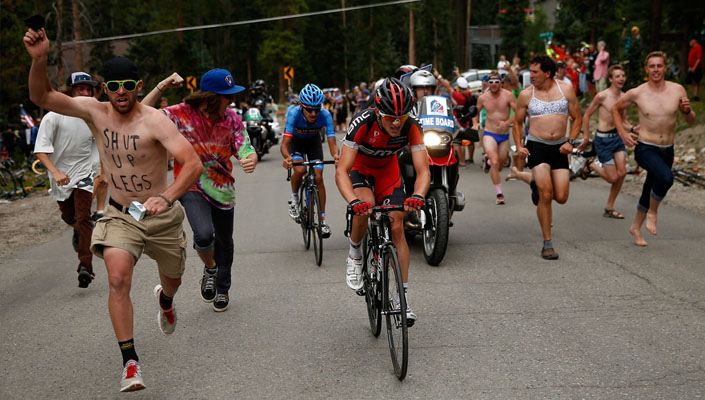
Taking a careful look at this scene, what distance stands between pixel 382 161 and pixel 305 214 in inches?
123

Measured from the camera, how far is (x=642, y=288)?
6582 mm

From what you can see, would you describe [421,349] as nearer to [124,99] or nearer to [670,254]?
[124,99]

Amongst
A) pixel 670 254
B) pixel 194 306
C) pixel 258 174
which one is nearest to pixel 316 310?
pixel 194 306

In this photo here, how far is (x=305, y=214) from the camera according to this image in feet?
28.5

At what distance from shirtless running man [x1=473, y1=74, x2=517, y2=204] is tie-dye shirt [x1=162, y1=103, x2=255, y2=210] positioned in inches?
275

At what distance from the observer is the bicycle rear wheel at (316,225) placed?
7.97 m

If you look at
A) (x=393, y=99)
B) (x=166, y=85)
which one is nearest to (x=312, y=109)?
(x=166, y=85)

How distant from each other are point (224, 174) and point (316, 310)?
1.39m

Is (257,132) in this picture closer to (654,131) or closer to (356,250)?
(654,131)

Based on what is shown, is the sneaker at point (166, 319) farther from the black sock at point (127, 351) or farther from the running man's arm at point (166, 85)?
the running man's arm at point (166, 85)

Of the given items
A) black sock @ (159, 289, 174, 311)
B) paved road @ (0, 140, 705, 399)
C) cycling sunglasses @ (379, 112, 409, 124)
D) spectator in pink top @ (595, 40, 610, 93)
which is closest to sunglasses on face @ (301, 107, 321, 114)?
paved road @ (0, 140, 705, 399)

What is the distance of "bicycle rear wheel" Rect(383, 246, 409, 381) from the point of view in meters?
4.37

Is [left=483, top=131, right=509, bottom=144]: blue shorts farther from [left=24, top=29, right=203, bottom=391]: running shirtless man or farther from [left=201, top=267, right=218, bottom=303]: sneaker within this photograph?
[left=24, top=29, right=203, bottom=391]: running shirtless man

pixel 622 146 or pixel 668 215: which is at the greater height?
pixel 622 146
